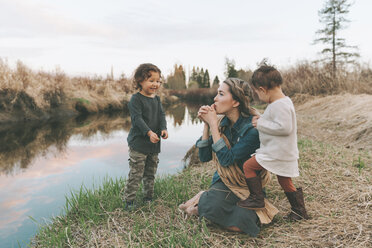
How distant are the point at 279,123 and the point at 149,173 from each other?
1715 millimetres

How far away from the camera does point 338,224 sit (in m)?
2.27

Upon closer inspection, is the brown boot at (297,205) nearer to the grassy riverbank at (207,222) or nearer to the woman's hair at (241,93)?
the grassy riverbank at (207,222)

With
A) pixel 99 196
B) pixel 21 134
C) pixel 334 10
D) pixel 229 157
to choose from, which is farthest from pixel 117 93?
pixel 334 10

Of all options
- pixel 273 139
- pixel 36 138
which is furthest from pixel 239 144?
pixel 36 138

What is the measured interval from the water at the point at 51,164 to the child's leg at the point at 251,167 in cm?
208

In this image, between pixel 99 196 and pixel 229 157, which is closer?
pixel 229 157

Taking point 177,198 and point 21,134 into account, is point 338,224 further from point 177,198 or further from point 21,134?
point 21,134

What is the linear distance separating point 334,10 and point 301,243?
2749 cm

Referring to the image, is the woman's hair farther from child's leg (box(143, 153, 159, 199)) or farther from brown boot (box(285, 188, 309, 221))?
child's leg (box(143, 153, 159, 199))

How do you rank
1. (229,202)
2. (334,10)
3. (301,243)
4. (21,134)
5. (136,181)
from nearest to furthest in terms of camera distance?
(301,243), (229,202), (136,181), (21,134), (334,10)

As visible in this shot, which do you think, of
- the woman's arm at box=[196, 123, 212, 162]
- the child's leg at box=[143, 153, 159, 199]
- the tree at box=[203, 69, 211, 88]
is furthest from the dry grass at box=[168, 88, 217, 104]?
the woman's arm at box=[196, 123, 212, 162]

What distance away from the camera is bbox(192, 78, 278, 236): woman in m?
2.31

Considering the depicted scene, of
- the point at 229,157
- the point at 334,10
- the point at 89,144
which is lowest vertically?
the point at 89,144

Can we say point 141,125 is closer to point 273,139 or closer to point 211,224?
point 211,224
